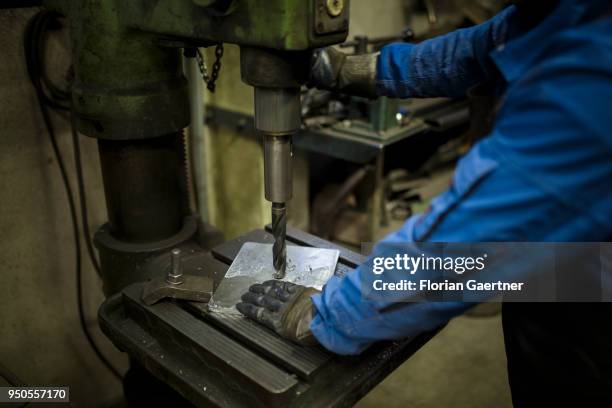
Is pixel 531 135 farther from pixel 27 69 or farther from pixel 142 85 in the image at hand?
pixel 27 69

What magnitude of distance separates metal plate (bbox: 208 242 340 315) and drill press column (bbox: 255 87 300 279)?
131 mm

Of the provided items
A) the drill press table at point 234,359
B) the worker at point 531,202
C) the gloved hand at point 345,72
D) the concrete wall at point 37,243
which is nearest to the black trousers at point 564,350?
the worker at point 531,202

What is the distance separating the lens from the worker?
0.56 m

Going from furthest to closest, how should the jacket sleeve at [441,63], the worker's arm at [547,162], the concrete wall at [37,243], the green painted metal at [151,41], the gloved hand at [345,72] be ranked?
the concrete wall at [37,243], the gloved hand at [345,72], the jacket sleeve at [441,63], the green painted metal at [151,41], the worker's arm at [547,162]

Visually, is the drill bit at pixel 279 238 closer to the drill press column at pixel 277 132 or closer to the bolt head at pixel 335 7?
the drill press column at pixel 277 132

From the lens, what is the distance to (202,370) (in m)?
0.86

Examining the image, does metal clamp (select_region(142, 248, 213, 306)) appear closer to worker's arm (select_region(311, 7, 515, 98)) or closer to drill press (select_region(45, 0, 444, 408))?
drill press (select_region(45, 0, 444, 408))

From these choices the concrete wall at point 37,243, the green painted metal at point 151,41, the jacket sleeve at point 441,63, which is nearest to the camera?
the green painted metal at point 151,41

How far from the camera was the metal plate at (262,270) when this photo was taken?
3.10ft

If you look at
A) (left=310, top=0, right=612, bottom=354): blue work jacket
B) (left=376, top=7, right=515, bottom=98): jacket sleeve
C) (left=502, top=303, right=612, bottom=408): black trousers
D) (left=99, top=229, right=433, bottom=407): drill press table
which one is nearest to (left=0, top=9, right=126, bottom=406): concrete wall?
(left=99, top=229, right=433, bottom=407): drill press table

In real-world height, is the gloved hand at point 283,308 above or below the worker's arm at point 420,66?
below

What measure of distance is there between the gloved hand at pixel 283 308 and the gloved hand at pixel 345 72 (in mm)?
401

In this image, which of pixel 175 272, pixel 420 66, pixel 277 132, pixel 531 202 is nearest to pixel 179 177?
pixel 175 272

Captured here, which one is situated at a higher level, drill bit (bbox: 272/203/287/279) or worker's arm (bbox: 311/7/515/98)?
worker's arm (bbox: 311/7/515/98)
